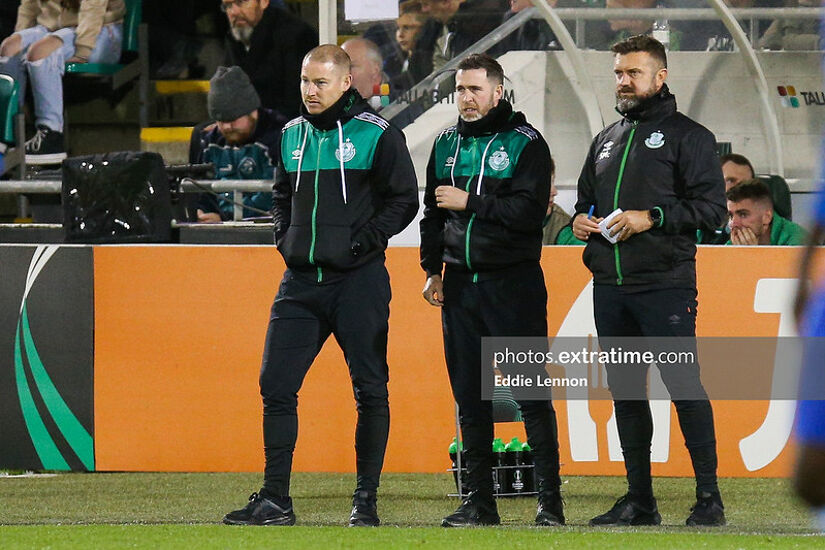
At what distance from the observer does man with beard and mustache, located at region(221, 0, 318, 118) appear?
10.8 m

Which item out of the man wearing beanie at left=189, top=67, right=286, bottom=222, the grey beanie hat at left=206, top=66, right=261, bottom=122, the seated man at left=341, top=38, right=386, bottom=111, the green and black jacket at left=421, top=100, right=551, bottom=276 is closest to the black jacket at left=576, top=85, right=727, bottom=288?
the green and black jacket at left=421, top=100, right=551, bottom=276

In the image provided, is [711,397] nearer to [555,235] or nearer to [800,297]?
[555,235]

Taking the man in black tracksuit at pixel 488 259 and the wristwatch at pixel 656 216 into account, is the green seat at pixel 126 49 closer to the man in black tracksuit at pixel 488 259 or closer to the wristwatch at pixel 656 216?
the man in black tracksuit at pixel 488 259

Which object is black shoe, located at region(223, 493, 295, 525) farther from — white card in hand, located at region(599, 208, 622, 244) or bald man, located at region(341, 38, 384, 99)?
bald man, located at region(341, 38, 384, 99)

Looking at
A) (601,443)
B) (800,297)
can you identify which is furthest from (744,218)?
(800,297)

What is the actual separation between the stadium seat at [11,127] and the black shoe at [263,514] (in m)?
5.71

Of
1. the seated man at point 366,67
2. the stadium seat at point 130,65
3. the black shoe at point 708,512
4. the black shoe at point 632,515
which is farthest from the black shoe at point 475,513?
the stadium seat at point 130,65

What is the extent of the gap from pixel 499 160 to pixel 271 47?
5.01 metres

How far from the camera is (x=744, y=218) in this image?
8.41 meters

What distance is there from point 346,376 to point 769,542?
143 inches

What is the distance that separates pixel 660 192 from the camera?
622 cm

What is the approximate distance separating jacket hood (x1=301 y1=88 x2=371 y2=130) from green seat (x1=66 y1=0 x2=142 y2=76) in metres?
7.11

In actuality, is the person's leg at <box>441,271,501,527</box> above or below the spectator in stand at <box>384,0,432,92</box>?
below

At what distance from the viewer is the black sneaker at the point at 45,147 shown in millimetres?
11977
